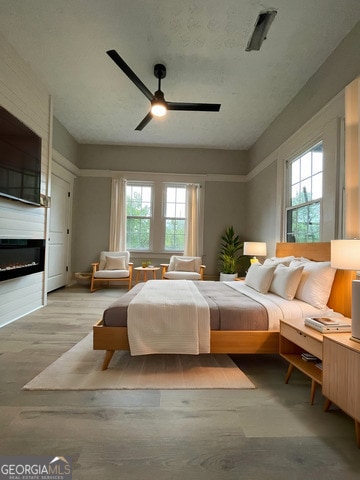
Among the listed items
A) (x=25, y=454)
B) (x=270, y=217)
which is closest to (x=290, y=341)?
(x=25, y=454)

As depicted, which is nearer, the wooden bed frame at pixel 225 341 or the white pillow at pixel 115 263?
the wooden bed frame at pixel 225 341

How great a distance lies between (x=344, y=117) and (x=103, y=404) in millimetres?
3124

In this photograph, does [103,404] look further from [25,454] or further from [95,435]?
[25,454]

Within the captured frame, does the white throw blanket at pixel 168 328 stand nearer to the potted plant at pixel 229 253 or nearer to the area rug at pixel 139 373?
the area rug at pixel 139 373

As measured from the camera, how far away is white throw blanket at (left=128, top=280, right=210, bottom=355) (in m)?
1.82

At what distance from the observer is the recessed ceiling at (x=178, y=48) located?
2191 mm

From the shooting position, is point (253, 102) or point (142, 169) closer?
point (253, 102)

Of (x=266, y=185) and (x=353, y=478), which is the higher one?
(x=266, y=185)

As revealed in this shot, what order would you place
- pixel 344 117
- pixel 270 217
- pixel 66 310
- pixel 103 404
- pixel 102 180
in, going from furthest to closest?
pixel 102 180 < pixel 270 217 < pixel 66 310 < pixel 344 117 < pixel 103 404

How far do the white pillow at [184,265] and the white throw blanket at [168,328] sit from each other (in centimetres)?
300

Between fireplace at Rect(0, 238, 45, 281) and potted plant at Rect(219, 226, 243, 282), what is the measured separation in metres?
3.26

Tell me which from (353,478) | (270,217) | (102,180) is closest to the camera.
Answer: (353,478)

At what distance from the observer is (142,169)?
5.39 metres

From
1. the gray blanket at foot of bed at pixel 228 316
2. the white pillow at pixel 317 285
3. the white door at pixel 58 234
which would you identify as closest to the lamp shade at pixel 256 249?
the white pillow at pixel 317 285
